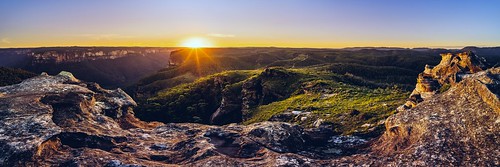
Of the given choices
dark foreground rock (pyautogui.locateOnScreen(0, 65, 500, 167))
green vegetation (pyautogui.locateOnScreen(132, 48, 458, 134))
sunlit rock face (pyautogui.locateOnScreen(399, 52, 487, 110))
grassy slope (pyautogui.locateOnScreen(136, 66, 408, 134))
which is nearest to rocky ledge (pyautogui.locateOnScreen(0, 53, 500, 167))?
dark foreground rock (pyautogui.locateOnScreen(0, 65, 500, 167))

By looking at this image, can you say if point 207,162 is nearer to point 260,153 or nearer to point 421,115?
point 260,153

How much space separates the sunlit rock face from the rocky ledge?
20.7 ft

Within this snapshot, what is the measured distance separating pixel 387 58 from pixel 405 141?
17810 centimetres

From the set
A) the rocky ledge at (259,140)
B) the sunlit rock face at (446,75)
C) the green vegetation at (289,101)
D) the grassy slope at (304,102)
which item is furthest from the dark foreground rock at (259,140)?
the grassy slope at (304,102)

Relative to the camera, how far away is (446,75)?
33.7 m

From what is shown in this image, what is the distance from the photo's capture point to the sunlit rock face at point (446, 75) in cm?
3144

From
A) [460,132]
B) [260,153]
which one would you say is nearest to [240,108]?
[260,153]

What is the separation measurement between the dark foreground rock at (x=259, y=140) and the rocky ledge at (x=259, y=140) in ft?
0.16

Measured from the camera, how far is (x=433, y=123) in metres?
22.0

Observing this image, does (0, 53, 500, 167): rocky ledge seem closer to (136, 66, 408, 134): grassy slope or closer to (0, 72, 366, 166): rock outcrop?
(0, 72, 366, 166): rock outcrop

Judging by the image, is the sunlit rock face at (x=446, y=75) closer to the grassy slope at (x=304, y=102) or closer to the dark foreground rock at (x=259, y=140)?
the grassy slope at (x=304, y=102)

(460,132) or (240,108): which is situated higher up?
(460,132)

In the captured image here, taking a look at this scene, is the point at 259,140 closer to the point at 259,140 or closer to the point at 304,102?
the point at 259,140

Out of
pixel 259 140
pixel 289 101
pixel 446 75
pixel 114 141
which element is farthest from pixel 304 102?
pixel 114 141
